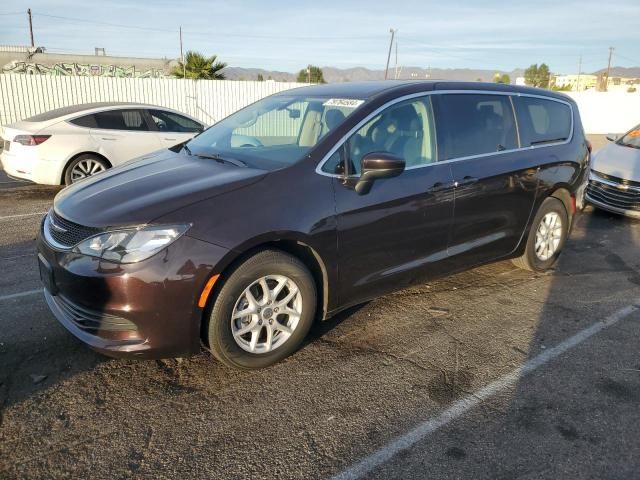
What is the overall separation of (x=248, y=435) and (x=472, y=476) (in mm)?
1128

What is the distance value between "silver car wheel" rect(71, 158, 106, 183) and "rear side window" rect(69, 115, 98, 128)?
0.56 m

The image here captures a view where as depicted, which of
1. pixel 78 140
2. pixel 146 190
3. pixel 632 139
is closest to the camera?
pixel 146 190

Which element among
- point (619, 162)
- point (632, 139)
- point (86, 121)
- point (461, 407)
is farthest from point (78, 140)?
point (632, 139)

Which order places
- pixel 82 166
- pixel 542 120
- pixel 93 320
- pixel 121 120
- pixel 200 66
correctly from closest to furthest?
1. pixel 93 320
2. pixel 542 120
3. pixel 82 166
4. pixel 121 120
5. pixel 200 66

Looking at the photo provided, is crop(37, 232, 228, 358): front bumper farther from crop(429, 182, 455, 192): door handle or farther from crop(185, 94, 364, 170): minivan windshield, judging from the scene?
crop(429, 182, 455, 192): door handle

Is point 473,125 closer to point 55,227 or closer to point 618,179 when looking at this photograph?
point 55,227

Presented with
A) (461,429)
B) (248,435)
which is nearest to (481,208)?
(461,429)

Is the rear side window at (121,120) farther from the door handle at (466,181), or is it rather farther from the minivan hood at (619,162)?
the minivan hood at (619,162)

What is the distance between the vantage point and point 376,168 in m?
3.39

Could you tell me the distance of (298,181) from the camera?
329 centimetres

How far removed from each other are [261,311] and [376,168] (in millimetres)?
1173

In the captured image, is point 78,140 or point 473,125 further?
point 78,140

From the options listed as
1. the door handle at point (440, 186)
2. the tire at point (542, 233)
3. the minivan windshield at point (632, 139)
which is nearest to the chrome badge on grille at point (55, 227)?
the door handle at point (440, 186)

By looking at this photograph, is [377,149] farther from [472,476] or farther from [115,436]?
[115,436]
